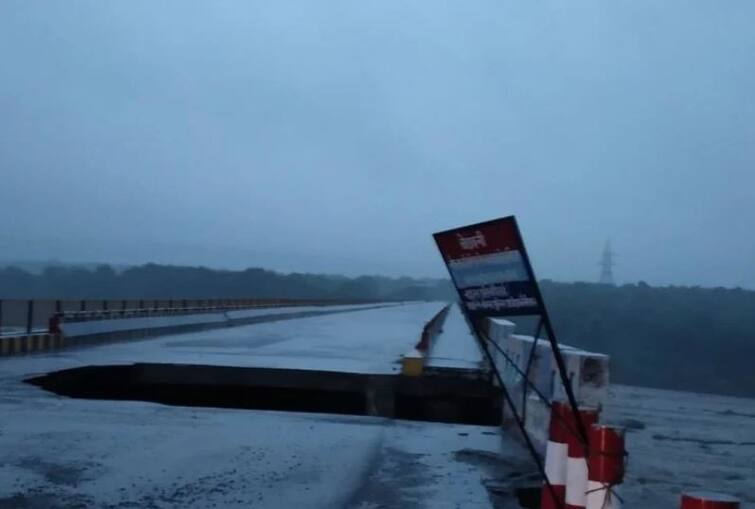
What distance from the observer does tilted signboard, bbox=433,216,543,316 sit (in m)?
7.93

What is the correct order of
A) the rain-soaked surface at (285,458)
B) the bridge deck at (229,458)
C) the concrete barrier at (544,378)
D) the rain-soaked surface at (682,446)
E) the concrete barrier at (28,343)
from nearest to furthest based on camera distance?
the bridge deck at (229,458)
the rain-soaked surface at (285,458)
the concrete barrier at (544,378)
the rain-soaked surface at (682,446)
the concrete barrier at (28,343)

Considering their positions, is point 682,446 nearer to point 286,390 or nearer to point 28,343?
point 286,390

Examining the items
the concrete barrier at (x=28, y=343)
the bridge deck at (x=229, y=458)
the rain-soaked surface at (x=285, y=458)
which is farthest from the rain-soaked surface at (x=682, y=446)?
the concrete barrier at (x=28, y=343)

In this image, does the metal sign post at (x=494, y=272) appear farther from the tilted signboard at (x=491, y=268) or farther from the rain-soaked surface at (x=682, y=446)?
the rain-soaked surface at (x=682, y=446)

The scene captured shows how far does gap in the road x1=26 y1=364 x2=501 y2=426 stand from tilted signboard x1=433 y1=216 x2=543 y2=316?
1143cm

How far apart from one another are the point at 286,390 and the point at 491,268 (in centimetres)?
1456

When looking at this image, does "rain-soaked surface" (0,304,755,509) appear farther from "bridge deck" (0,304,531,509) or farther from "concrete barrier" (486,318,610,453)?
"concrete barrier" (486,318,610,453)

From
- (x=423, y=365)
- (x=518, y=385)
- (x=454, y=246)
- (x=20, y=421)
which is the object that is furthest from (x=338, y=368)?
(x=454, y=246)

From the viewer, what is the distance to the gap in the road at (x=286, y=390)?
68.0 ft

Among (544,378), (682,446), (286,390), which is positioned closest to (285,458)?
(544,378)

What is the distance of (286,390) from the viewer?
22.4 metres

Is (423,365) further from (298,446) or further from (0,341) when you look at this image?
(0,341)

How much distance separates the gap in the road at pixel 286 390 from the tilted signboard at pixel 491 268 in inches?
450

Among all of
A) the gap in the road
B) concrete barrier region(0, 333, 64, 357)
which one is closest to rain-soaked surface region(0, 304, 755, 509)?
the gap in the road
